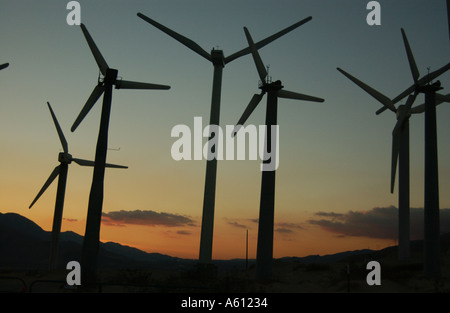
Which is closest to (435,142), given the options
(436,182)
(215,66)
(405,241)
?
(436,182)

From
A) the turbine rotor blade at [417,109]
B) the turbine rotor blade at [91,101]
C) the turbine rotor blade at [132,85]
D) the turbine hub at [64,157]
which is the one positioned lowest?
the turbine hub at [64,157]

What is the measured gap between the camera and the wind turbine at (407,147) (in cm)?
4681

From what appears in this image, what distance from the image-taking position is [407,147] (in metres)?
59.6

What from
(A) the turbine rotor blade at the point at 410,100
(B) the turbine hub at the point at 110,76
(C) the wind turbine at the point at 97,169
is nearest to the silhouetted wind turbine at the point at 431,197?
(A) the turbine rotor blade at the point at 410,100

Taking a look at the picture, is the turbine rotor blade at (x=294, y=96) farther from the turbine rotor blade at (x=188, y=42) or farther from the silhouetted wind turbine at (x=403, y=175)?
the turbine rotor blade at (x=188, y=42)

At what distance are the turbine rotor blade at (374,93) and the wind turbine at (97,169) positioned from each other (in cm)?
2420

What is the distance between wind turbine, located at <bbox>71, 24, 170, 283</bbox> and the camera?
4402cm

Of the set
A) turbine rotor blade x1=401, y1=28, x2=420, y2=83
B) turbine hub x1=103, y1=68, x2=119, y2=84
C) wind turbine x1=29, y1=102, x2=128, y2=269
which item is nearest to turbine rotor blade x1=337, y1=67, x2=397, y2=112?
turbine rotor blade x1=401, y1=28, x2=420, y2=83

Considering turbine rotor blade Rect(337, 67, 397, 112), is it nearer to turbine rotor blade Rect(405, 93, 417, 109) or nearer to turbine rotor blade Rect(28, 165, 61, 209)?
turbine rotor blade Rect(405, 93, 417, 109)

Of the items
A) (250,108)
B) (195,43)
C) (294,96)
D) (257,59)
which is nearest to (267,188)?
(250,108)

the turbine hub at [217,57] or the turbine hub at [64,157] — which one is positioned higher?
the turbine hub at [217,57]

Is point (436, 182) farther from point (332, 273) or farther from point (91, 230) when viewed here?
point (91, 230)
